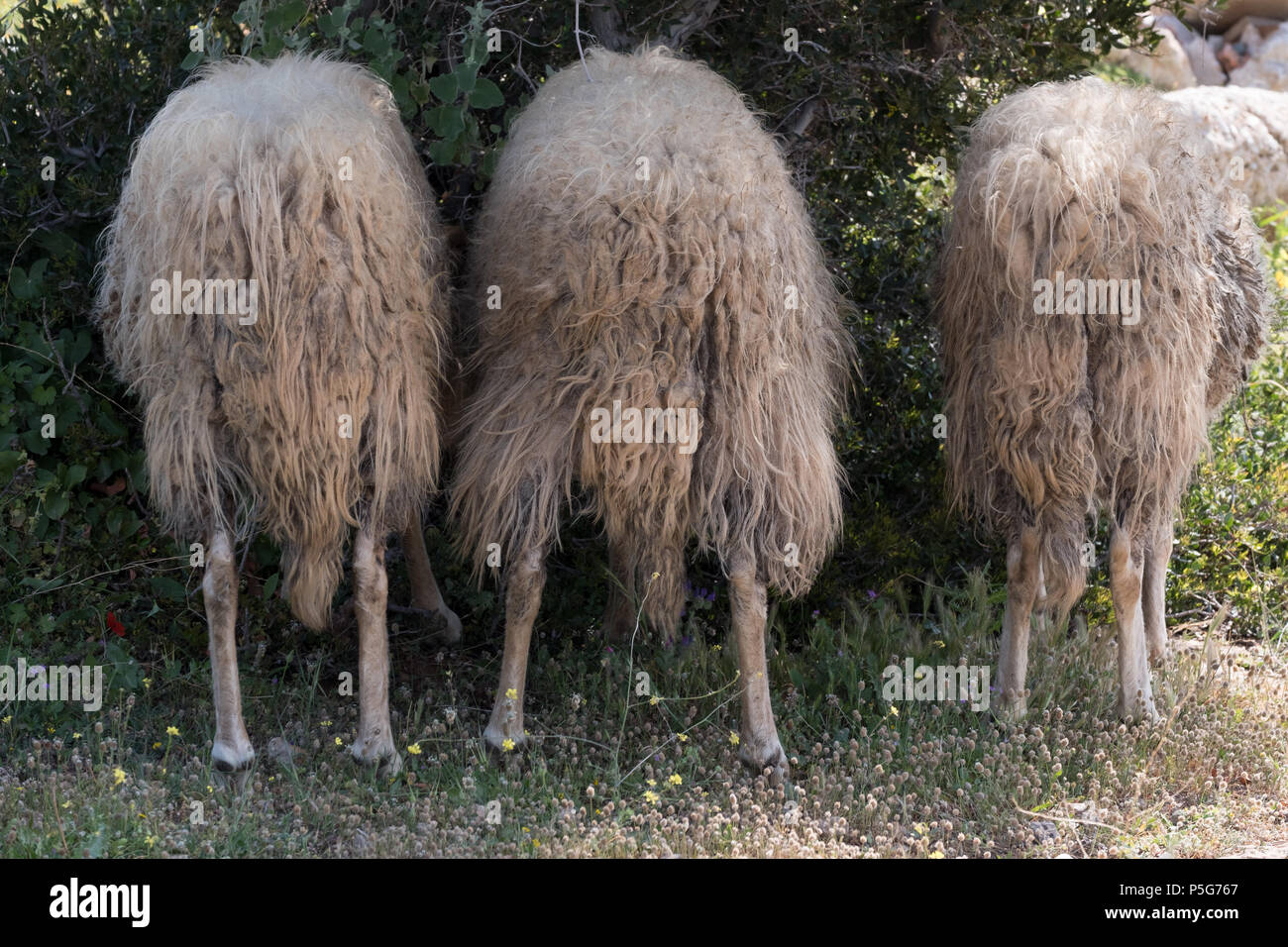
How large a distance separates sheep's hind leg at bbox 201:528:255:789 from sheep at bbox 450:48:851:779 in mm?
774

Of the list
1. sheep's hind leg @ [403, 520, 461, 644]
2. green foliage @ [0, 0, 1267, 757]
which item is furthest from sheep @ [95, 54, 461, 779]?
sheep's hind leg @ [403, 520, 461, 644]

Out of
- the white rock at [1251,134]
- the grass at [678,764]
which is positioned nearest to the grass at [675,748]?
the grass at [678,764]

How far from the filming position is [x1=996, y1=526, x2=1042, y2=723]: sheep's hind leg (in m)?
4.71

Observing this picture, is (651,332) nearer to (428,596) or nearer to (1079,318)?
(1079,318)

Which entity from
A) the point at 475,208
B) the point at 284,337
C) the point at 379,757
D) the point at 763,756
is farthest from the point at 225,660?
the point at 475,208

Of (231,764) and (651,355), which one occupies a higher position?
(651,355)

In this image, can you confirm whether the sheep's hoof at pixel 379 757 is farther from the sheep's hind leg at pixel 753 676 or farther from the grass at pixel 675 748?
the sheep's hind leg at pixel 753 676

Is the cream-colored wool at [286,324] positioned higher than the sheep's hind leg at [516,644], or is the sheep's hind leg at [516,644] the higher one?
the cream-colored wool at [286,324]

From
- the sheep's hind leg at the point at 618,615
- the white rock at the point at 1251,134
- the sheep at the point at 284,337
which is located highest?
the white rock at the point at 1251,134

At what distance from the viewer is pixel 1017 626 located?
4.83 m

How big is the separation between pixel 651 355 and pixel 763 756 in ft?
4.79

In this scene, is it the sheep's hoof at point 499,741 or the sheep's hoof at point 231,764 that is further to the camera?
the sheep's hoof at point 499,741

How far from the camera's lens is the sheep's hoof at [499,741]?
4418 mm

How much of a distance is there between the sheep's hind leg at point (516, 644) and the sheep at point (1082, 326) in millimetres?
1654
